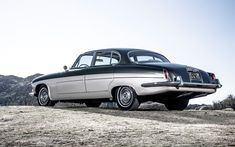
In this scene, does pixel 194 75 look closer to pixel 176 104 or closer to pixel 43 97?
pixel 176 104

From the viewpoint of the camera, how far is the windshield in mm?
10492

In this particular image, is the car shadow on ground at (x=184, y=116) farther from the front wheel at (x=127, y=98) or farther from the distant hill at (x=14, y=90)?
the distant hill at (x=14, y=90)

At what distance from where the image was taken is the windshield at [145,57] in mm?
10492

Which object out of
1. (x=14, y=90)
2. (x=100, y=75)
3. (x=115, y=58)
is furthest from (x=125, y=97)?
(x=14, y=90)

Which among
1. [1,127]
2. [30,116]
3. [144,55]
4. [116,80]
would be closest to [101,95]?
[116,80]

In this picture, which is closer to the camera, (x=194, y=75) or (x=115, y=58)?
(x=194, y=75)

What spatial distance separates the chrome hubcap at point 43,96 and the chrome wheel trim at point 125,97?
302 cm

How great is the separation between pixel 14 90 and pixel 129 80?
105432 mm

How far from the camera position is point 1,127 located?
745 cm

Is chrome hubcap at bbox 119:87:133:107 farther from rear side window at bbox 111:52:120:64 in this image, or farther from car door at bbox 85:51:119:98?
rear side window at bbox 111:52:120:64

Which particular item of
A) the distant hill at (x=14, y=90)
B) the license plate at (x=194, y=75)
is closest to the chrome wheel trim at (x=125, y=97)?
the license plate at (x=194, y=75)

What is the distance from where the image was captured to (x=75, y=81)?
11297 mm

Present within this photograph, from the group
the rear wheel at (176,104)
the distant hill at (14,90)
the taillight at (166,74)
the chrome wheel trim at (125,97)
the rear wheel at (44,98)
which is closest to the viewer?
the taillight at (166,74)

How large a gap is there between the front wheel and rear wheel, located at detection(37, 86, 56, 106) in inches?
111
